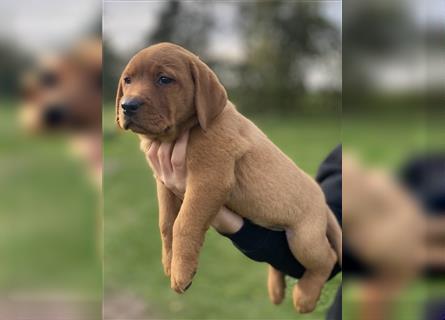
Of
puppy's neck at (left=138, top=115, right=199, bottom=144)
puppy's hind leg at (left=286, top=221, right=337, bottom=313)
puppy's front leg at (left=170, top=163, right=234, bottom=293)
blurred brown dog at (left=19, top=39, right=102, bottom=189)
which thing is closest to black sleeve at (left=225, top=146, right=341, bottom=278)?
puppy's hind leg at (left=286, top=221, right=337, bottom=313)

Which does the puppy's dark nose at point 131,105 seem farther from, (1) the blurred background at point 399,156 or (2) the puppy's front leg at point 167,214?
(1) the blurred background at point 399,156

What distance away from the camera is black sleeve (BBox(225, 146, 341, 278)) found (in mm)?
1389

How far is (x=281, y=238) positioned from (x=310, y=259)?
0.09m

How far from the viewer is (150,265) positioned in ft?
5.83

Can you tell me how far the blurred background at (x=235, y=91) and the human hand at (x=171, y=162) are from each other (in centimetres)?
11

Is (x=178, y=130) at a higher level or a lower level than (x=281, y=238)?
higher

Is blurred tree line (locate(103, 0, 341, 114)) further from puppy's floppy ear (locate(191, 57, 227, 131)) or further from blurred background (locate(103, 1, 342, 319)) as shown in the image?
puppy's floppy ear (locate(191, 57, 227, 131))

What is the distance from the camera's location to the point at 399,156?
1083mm

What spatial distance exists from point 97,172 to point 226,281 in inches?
26.5

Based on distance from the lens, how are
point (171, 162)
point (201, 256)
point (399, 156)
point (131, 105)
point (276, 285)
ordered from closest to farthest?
1. point (399, 156)
2. point (131, 105)
3. point (171, 162)
4. point (201, 256)
5. point (276, 285)

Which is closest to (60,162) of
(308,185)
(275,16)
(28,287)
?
(28,287)

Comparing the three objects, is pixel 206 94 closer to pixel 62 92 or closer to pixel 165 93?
pixel 165 93

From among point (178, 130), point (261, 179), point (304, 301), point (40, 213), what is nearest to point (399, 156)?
point (261, 179)

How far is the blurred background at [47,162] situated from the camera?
113 cm
